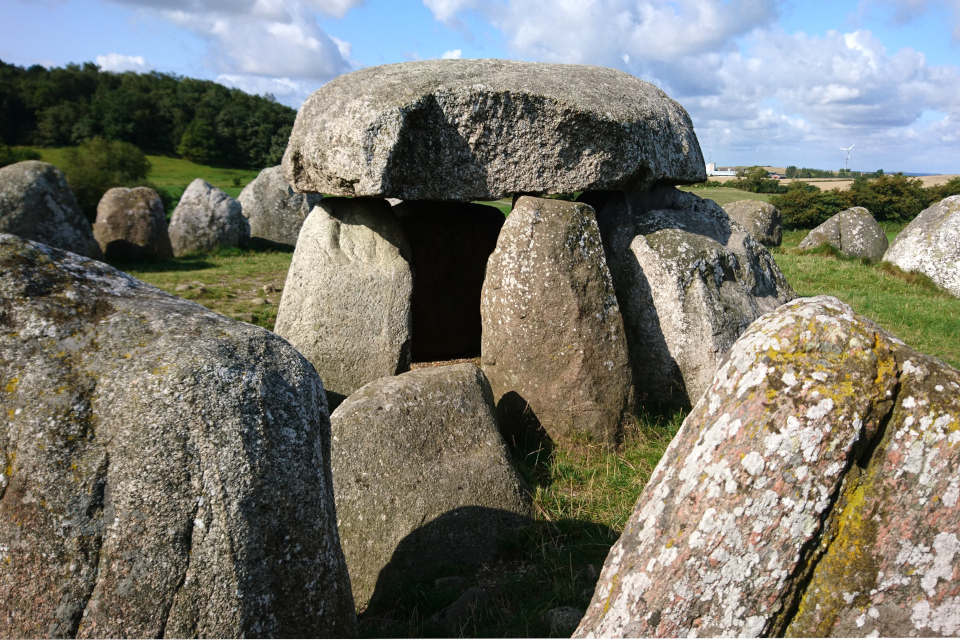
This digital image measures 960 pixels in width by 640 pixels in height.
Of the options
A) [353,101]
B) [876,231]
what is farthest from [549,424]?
[876,231]

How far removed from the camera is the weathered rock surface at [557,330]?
5.71 m

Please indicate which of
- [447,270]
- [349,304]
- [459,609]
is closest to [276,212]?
[447,270]

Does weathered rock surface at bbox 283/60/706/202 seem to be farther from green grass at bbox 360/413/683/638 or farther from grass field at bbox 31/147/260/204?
grass field at bbox 31/147/260/204

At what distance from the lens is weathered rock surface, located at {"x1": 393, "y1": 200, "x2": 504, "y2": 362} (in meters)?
8.34

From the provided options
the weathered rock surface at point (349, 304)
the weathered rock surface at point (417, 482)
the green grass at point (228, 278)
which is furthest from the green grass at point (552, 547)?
the green grass at point (228, 278)

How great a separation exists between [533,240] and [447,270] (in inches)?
108

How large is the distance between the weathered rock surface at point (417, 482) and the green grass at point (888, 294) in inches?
245

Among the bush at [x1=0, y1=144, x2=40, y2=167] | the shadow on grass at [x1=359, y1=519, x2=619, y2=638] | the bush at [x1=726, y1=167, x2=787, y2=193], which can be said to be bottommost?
the shadow on grass at [x1=359, y1=519, x2=619, y2=638]

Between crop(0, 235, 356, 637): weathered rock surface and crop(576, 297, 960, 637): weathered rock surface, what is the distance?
111 cm

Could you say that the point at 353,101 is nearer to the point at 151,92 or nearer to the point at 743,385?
the point at 743,385

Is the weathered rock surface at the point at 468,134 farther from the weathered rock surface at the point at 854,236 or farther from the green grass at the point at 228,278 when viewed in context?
the weathered rock surface at the point at 854,236

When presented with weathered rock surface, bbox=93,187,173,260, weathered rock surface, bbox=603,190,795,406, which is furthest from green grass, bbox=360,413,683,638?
weathered rock surface, bbox=93,187,173,260

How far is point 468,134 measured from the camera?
20.2 ft

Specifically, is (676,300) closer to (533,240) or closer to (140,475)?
(533,240)
